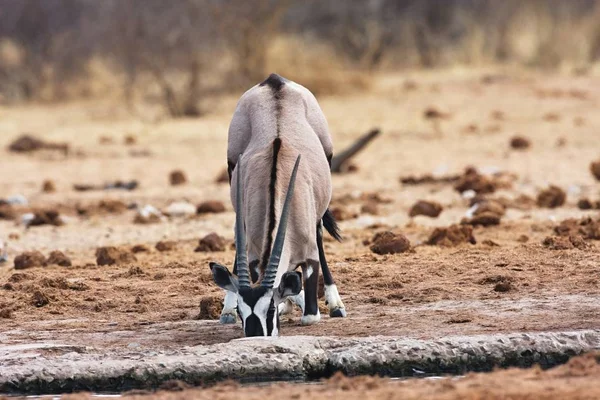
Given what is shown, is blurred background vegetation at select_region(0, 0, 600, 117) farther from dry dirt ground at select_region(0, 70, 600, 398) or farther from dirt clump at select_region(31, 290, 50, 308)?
dirt clump at select_region(31, 290, 50, 308)

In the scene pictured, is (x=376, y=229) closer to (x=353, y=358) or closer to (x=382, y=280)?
(x=382, y=280)

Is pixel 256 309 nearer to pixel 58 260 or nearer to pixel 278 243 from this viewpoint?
pixel 278 243

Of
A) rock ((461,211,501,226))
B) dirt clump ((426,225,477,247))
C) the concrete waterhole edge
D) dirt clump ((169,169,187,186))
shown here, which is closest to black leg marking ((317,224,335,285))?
the concrete waterhole edge

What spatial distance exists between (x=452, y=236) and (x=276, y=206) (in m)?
3.41

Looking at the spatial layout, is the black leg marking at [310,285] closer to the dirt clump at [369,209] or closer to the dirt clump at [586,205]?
the dirt clump at [369,209]

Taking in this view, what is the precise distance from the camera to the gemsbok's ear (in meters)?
6.78

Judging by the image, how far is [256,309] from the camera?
6.49 m

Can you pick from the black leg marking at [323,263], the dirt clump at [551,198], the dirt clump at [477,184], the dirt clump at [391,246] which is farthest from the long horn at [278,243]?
the dirt clump at [477,184]

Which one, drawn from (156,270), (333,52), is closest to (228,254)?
(156,270)

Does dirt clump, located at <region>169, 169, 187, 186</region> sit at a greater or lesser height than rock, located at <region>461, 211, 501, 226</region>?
greater

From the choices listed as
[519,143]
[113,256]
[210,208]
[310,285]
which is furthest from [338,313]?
[519,143]

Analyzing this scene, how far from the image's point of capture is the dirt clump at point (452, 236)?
398 inches

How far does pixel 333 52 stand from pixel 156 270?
58.4 feet

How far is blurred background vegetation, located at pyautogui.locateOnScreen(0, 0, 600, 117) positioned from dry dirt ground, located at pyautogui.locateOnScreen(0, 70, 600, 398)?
850mm
